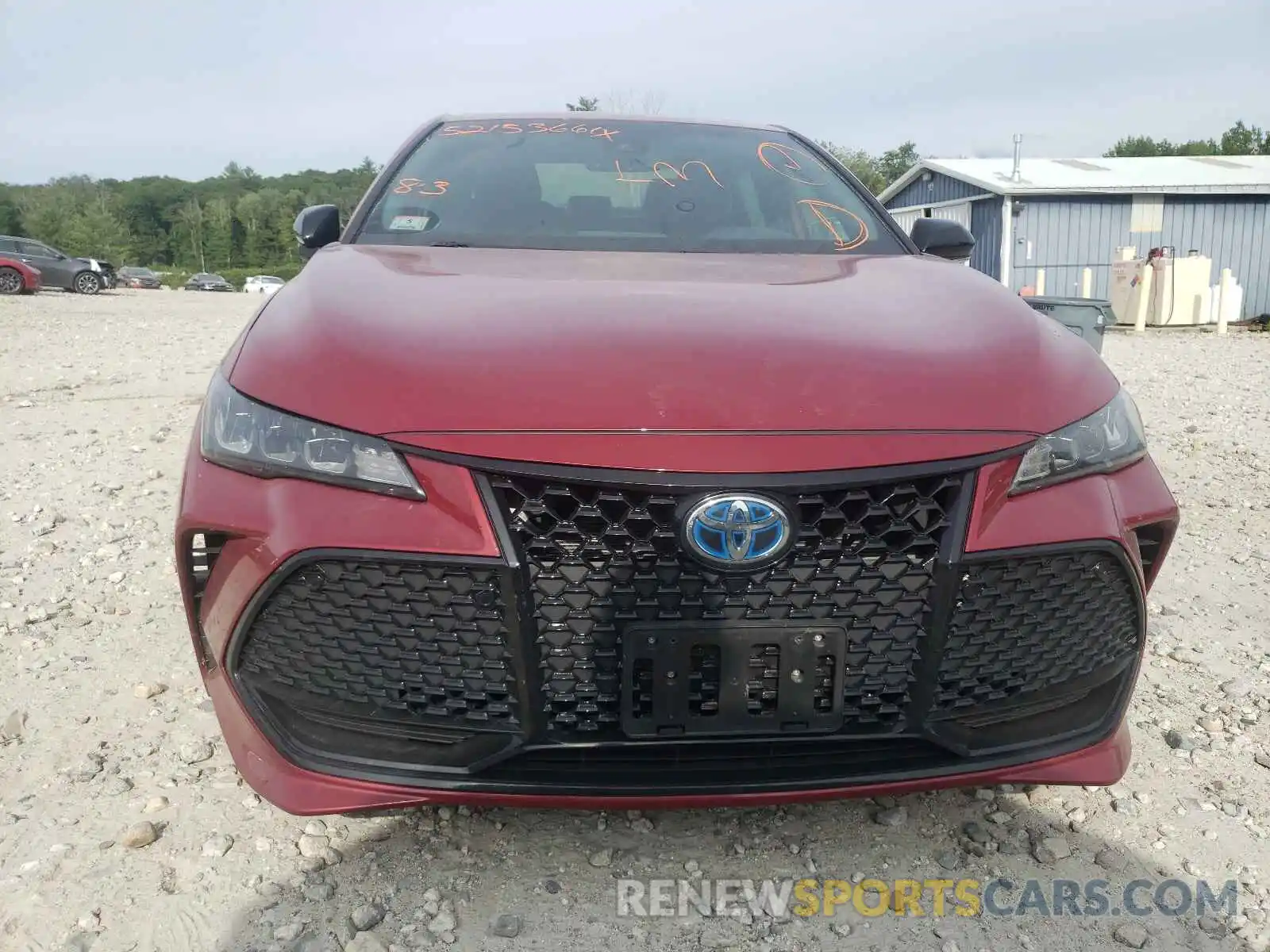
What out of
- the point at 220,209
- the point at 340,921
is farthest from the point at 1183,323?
the point at 220,209

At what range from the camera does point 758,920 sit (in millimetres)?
1746

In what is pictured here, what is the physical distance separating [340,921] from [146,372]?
693cm

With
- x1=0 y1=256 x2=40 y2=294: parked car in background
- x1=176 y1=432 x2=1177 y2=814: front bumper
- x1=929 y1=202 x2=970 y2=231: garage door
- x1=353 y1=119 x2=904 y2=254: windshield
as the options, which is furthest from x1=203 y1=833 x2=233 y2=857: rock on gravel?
x1=0 y1=256 x2=40 y2=294: parked car in background

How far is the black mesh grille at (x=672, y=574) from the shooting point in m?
1.50

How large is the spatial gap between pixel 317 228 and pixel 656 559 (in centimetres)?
179

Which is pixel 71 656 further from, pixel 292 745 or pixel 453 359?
pixel 453 359

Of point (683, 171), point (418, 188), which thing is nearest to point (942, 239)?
point (683, 171)

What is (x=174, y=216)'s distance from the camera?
108 m

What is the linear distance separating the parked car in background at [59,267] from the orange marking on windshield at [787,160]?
81.9 ft

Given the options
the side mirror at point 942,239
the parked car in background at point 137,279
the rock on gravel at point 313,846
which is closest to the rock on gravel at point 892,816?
the rock on gravel at point 313,846

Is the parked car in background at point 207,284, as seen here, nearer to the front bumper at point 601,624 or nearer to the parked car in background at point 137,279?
the parked car in background at point 137,279

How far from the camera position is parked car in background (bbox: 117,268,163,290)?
49928 mm

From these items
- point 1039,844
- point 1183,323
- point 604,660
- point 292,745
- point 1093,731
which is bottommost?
point 1183,323

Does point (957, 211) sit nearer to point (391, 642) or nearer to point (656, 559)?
point (656, 559)
